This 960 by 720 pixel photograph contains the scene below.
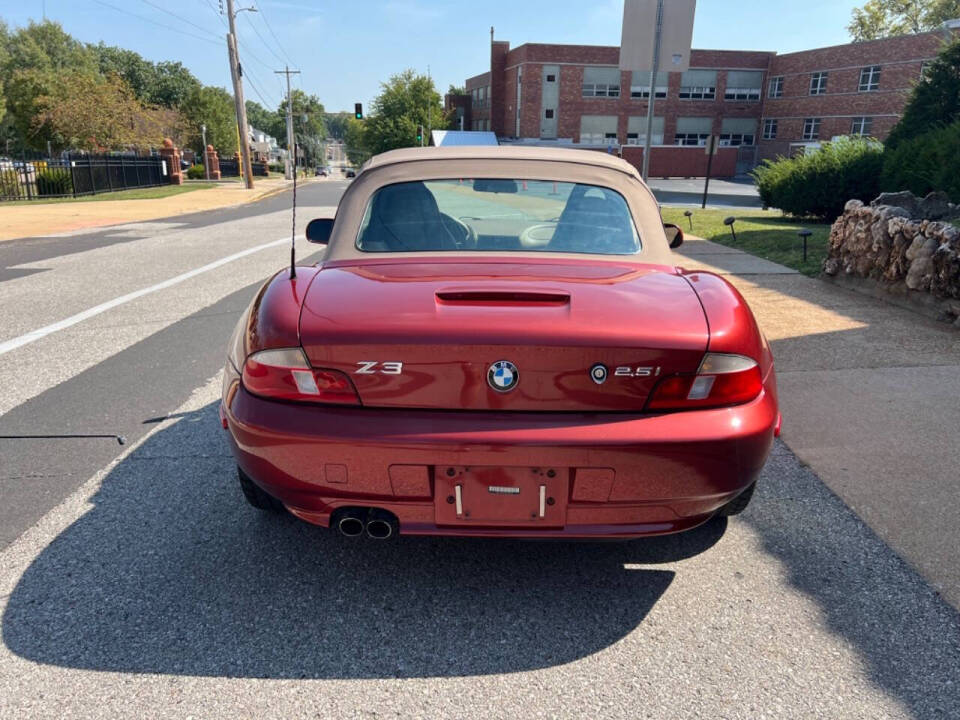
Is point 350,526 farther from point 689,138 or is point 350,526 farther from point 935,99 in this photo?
point 689,138

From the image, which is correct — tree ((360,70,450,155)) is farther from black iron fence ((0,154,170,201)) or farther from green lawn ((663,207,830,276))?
green lawn ((663,207,830,276))

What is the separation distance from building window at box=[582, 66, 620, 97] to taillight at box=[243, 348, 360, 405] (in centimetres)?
7303

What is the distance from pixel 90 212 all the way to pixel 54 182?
28.7 feet

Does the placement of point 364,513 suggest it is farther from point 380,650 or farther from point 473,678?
point 473,678

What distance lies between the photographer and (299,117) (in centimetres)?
12512

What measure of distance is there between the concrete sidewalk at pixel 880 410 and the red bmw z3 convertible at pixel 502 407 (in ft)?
4.24

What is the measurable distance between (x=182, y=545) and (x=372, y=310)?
1447 mm

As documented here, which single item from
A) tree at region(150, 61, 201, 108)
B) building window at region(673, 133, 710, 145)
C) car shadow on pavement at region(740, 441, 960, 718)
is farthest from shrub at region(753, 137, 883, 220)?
tree at region(150, 61, 201, 108)

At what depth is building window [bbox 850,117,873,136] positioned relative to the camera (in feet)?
200

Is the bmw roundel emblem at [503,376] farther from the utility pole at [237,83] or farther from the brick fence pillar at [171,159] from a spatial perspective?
the brick fence pillar at [171,159]

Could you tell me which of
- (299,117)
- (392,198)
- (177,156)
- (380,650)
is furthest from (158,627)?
(299,117)

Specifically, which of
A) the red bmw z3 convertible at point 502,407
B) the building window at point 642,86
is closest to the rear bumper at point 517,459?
the red bmw z3 convertible at point 502,407

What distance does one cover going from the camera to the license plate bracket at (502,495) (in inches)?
92.2

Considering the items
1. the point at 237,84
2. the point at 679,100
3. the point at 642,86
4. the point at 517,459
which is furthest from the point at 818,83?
the point at 517,459
